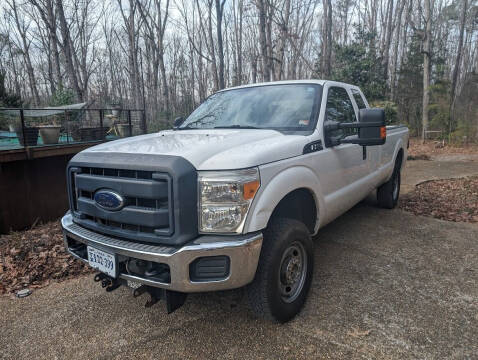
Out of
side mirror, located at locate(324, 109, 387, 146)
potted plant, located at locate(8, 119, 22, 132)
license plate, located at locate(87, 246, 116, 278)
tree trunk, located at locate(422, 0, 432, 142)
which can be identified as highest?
tree trunk, located at locate(422, 0, 432, 142)

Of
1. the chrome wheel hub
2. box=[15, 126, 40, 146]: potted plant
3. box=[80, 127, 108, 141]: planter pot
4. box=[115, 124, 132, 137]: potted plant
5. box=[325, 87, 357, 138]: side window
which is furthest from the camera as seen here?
box=[115, 124, 132, 137]: potted plant

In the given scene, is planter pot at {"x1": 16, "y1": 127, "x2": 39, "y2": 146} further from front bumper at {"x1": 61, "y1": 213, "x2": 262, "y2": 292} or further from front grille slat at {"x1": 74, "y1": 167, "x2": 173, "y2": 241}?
front bumper at {"x1": 61, "y1": 213, "x2": 262, "y2": 292}

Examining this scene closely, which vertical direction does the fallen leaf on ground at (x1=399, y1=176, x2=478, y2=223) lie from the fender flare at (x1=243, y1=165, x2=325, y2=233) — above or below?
below

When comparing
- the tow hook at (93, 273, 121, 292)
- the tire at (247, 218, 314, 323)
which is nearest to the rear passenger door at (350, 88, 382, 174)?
the tire at (247, 218, 314, 323)

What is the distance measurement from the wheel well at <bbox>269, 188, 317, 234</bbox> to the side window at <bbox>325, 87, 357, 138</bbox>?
735 mm

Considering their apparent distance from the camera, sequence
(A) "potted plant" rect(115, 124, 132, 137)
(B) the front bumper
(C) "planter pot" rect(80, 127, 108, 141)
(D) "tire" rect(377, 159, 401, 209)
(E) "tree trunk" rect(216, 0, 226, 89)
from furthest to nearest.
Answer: (E) "tree trunk" rect(216, 0, 226, 89) < (A) "potted plant" rect(115, 124, 132, 137) < (C) "planter pot" rect(80, 127, 108, 141) < (D) "tire" rect(377, 159, 401, 209) < (B) the front bumper

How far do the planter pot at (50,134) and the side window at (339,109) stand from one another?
6665 millimetres

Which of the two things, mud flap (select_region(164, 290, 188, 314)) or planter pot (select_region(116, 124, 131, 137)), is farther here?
planter pot (select_region(116, 124, 131, 137))

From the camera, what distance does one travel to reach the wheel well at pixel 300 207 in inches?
108

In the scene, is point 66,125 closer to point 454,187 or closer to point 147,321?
point 147,321

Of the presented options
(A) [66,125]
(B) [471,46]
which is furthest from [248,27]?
(A) [66,125]

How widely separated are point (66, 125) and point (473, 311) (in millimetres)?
8742

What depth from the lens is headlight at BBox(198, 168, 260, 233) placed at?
6.74ft

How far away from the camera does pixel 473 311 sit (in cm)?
264
